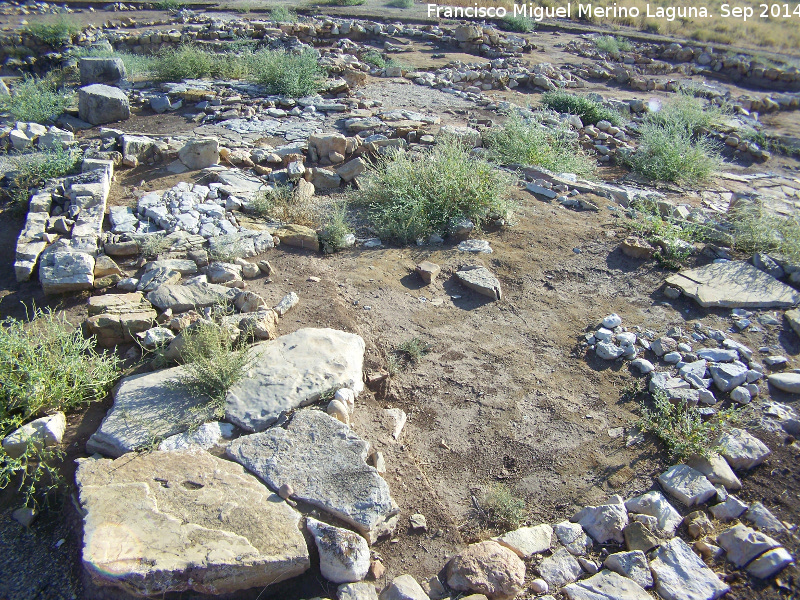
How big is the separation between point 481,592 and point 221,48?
12669 mm

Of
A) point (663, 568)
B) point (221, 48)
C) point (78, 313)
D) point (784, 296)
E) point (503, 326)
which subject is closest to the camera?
point (663, 568)

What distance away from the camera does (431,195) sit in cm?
565

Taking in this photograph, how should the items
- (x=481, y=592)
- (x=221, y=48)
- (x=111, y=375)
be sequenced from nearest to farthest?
1. (x=481, y=592)
2. (x=111, y=375)
3. (x=221, y=48)

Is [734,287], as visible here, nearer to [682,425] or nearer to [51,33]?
[682,425]

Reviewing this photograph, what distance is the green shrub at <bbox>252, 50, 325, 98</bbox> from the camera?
29.7ft

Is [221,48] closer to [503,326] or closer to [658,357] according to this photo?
[503,326]

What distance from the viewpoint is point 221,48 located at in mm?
12148

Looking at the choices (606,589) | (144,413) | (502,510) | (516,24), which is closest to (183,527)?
(144,413)

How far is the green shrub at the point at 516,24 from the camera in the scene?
1681cm

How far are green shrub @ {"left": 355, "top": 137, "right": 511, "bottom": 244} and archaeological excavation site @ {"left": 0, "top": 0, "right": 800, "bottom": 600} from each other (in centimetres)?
3

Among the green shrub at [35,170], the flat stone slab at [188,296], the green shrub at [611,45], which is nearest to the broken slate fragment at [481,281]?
the flat stone slab at [188,296]

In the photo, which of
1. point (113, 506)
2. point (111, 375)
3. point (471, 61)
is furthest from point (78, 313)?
point (471, 61)

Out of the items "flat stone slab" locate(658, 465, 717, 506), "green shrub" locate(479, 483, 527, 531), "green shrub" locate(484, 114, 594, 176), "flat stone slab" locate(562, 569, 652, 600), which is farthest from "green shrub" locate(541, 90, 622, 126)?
"flat stone slab" locate(562, 569, 652, 600)

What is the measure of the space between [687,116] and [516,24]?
30.3 ft
